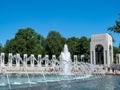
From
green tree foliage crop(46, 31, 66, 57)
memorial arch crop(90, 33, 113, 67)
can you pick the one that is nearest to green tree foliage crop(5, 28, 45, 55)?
green tree foliage crop(46, 31, 66, 57)

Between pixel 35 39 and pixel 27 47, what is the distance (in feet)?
14.8

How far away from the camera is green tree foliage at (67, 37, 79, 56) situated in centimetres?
8114

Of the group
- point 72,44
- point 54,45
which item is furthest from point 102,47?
point 72,44

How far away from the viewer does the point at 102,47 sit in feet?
209

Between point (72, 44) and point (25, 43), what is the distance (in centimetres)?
1331

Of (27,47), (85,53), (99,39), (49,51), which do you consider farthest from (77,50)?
(99,39)

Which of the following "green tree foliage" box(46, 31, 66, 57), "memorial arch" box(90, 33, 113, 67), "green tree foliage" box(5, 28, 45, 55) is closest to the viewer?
"memorial arch" box(90, 33, 113, 67)

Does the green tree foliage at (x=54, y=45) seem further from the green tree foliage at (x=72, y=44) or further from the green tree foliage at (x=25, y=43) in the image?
the green tree foliage at (x=72, y=44)

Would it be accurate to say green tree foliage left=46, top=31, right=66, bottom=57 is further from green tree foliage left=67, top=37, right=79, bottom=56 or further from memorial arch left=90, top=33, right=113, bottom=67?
memorial arch left=90, top=33, right=113, bottom=67

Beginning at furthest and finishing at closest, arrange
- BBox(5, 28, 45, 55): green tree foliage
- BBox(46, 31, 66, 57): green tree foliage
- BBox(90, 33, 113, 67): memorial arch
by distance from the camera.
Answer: BBox(46, 31, 66, 57): green tree foliage
BBox(5, 28, 45, 55): green tree foliage
BBox(90, 33, 113, 67): memorial arch

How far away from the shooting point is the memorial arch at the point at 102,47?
5931 centimetres

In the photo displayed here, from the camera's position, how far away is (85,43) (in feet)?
263

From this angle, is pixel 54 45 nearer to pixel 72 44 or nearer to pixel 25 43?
pixel 72 44

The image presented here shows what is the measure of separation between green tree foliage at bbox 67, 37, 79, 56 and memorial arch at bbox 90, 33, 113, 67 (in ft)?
59.3
